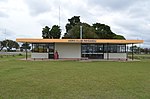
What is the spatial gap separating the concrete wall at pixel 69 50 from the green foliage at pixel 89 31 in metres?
23.7

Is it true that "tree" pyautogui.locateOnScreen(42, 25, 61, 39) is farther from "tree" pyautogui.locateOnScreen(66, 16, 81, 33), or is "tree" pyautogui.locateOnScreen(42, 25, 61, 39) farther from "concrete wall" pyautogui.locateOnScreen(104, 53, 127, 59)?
"concrete wall" pyautogui.locateOnScreen(104, 53, 127, 59)

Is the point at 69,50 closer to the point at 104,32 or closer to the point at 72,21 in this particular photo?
the point at 104,32

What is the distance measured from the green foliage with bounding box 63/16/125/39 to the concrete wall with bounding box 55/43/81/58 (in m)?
23.7

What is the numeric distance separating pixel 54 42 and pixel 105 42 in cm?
642

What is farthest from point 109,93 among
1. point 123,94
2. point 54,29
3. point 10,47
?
point 10,47

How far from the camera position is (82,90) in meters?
8.90

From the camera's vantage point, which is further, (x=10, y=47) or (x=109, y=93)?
(x=10, y=47)

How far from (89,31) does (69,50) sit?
25.3 meters

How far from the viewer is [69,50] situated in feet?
114

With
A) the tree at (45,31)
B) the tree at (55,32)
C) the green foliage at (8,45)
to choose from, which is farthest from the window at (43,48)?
the green foliage at (8,45)

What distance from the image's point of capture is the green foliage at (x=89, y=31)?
59.0 m

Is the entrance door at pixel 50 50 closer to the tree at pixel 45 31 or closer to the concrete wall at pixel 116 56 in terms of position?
the concrete wall at pixel 116 56

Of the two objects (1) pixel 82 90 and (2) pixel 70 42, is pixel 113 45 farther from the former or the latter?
(1) pixel 82 90

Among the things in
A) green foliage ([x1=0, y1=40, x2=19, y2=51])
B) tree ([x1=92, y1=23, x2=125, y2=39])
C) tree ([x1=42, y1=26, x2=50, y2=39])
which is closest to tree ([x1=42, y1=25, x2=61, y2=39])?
tree ([x1=42, y1=26, x2=50, y2=39])
